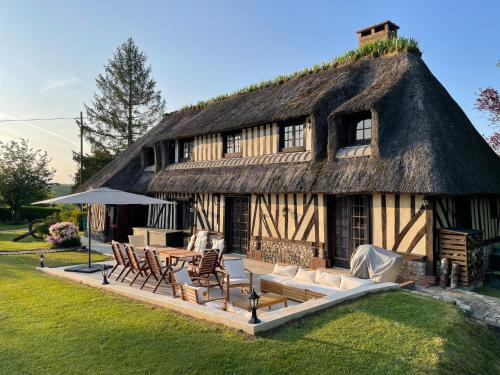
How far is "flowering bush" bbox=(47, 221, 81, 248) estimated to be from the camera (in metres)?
13.8

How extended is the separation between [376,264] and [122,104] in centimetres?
2797

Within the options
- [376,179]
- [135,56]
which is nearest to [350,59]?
[376,179]

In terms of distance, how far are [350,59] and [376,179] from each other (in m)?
5.83

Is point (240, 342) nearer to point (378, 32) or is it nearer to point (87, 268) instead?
point (87, 268)

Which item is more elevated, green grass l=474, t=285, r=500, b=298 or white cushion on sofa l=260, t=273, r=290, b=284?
white cushion on sofa l=260, t=273, r=290, b=284

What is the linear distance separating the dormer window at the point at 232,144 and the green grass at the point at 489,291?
8057 millimetres

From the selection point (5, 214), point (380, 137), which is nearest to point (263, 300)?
point (380, 137)

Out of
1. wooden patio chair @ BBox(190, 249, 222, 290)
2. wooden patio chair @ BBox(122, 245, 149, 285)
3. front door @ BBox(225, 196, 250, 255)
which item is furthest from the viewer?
front door @ BBox(225, 196, 250, 255)

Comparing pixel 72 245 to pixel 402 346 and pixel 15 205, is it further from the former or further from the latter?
pixel 15 205

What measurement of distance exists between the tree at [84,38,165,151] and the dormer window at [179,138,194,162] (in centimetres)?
1640

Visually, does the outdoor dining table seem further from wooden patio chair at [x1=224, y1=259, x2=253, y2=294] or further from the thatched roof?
the thatched roof

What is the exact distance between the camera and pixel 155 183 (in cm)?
1559

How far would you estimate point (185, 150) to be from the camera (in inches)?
627

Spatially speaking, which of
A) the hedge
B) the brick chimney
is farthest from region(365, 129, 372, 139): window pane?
the hedge
